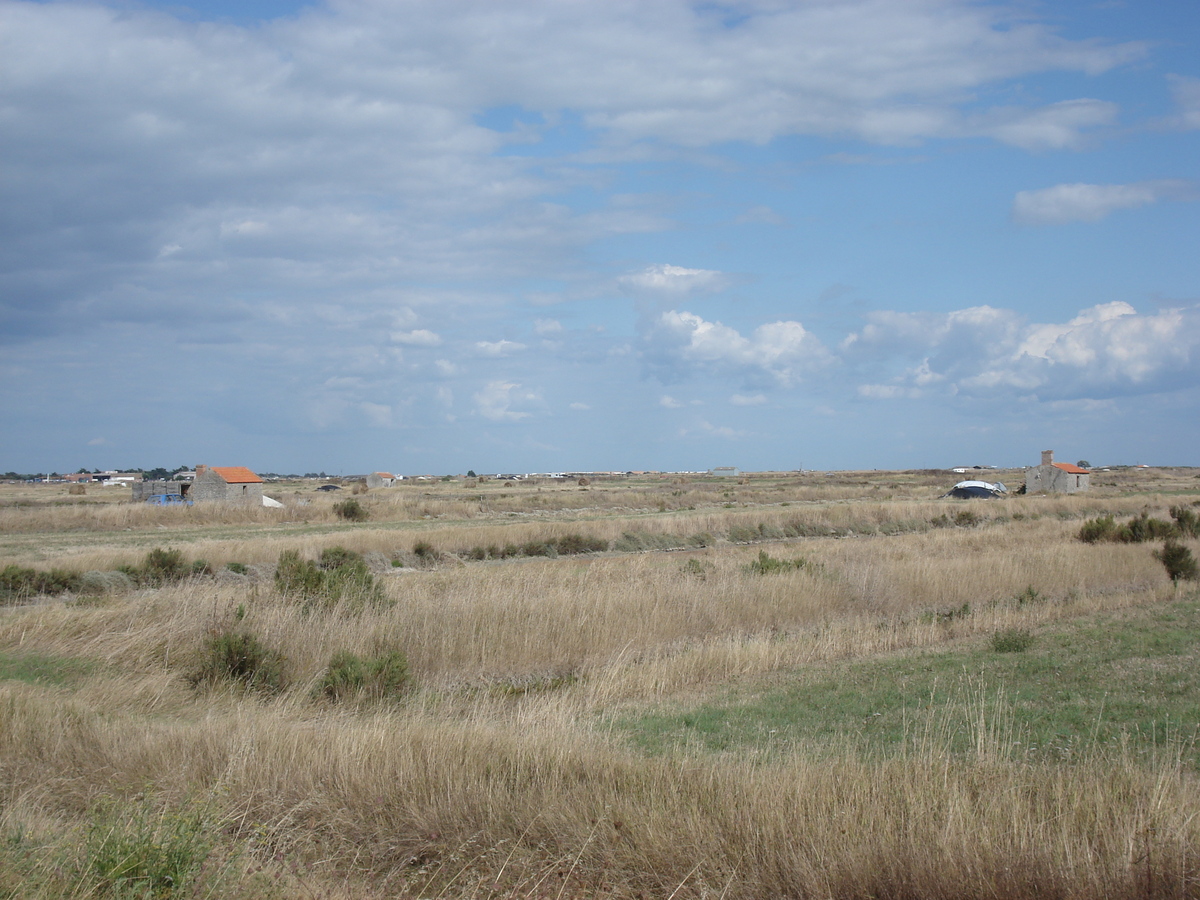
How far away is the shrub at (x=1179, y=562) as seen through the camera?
20.7m

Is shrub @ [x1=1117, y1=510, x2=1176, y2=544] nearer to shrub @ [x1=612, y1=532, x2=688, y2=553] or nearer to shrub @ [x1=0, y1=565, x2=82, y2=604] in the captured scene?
shrub @ [x1=612, y1=532, x2=688, y2=553]

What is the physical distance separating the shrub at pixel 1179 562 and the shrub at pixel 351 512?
1535 inches

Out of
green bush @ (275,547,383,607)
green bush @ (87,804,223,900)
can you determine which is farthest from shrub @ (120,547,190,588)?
green bush @ (87,804,223,900)

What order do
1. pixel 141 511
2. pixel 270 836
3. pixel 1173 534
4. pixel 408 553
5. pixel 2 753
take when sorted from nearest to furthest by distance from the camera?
pixel 270 836 → pixel 2 753 → pixel 1173 534 → pixel 408 553 → pixel 141 511

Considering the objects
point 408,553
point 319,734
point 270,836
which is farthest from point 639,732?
point 408,553

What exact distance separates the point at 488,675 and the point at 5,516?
3994cm

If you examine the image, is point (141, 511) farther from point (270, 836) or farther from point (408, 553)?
point (270, 836)

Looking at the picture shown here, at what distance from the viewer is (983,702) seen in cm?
763

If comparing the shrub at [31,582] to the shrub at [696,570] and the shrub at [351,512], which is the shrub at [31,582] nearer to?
the shrub at [696,570]

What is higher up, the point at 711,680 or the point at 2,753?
the point at 2,753

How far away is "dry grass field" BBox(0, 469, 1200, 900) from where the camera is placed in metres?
4.77

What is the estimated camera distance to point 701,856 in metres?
5.06

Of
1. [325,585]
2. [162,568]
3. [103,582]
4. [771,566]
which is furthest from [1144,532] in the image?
[103,582]

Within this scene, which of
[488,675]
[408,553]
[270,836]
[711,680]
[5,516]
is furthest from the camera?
[5,516]
